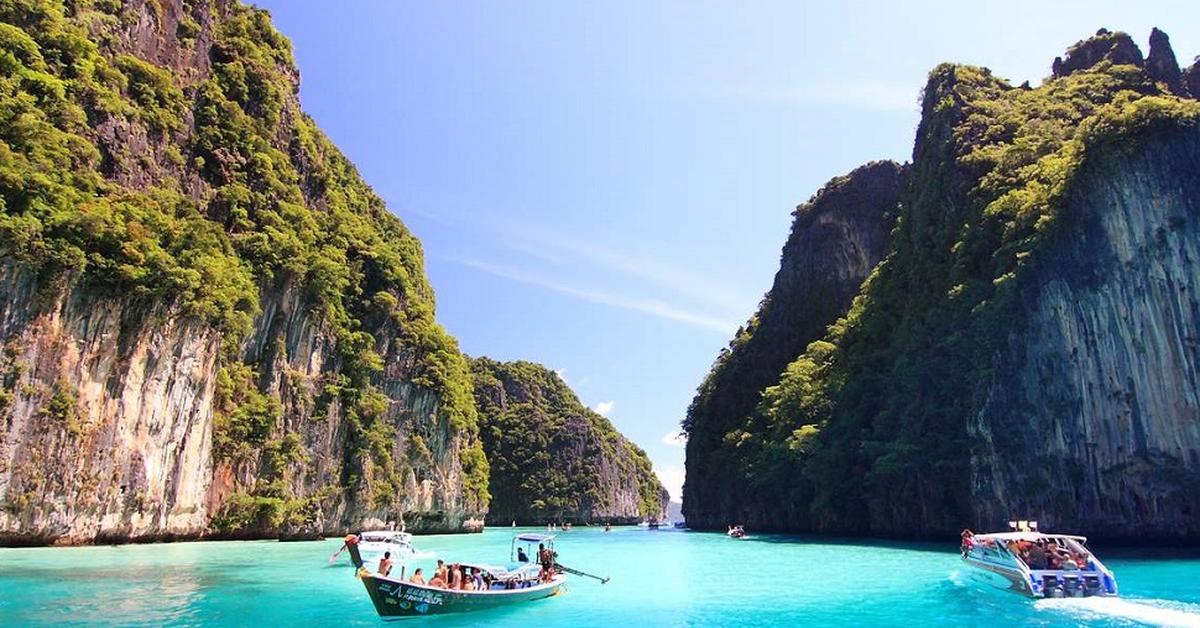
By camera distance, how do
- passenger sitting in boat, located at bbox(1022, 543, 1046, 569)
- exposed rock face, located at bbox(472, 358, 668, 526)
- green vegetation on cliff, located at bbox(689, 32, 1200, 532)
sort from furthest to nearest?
exposed rock face, located at bbox(472, 358, 668, 526)
green vegetation on cliff, located at bbox(689, 32, 1200, 532)
passenger sitting in boat, located at bbox(1022, 543, 1046, 569)

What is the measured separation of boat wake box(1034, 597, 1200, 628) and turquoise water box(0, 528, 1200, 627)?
35 millimetres

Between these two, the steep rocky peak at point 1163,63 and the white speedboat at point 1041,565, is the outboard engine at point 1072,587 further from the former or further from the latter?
the steep rocky peak at point 1163,63

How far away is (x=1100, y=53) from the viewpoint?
6128cm

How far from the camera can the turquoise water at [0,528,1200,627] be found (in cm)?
1600

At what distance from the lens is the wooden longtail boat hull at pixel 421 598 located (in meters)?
16.2

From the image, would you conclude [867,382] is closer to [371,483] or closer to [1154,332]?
[1154,332]

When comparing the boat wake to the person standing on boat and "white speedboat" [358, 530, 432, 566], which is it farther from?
"white speedboat" [358, 530, 432, 566]

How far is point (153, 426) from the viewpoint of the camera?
3309cm

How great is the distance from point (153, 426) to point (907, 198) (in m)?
58.0

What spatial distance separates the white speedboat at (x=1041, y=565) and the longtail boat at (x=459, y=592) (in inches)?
479

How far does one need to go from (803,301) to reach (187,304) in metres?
62.3

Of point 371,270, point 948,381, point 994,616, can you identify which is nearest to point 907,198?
point 948,381

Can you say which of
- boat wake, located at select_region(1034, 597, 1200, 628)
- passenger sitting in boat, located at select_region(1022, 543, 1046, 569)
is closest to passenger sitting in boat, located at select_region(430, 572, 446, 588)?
boat wake, located at select_region(1034, 597, 1200, 628)

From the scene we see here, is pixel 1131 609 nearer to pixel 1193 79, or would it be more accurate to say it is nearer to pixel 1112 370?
pixel 1112 370
